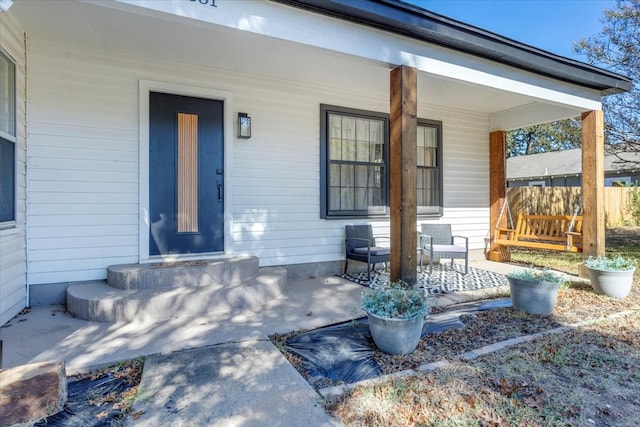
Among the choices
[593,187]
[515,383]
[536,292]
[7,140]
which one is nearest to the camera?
[515,383]

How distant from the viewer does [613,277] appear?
156 inches

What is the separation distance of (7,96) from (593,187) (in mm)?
6955

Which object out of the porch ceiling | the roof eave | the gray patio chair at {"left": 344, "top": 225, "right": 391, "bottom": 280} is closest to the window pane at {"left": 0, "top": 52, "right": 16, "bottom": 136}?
the porch ceiling

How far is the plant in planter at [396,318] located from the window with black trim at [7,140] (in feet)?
10.8

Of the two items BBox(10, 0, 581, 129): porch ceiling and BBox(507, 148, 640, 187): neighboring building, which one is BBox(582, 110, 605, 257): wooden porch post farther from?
BBox(507, 148, 640, 187): neighboring building

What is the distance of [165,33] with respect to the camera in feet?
11.2

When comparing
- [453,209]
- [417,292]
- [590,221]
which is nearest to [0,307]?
[417,292]

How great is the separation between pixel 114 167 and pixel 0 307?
169 centimetres

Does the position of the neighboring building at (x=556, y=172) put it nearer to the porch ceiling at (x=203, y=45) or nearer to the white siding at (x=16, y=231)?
the porch ceiling at (x=203, y=45)

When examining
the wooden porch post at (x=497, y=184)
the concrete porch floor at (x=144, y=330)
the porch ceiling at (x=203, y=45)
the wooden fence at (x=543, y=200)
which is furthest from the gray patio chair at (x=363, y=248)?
the wooden fence at (x=543, y=200)

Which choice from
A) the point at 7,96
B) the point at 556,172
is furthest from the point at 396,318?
the point at 556,172

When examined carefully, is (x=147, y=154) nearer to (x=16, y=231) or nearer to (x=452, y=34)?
(x=16, y=231)

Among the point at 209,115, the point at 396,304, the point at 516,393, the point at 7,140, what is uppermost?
the point at 209,115

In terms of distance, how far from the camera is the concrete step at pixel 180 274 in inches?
139
